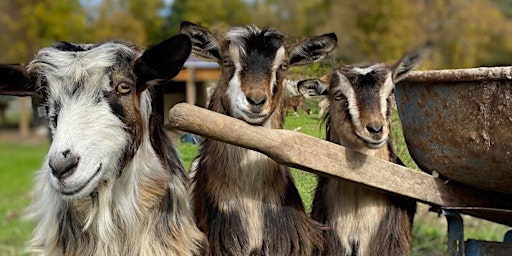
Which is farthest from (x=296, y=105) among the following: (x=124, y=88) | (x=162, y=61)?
(x=124, y=88)

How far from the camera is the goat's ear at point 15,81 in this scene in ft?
12.2

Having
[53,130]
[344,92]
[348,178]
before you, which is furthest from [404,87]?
[53,130]

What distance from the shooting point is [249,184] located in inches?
158

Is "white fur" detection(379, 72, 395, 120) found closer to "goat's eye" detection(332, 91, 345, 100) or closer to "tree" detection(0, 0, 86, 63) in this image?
"goat's eye" detection(332, 91, 345, 100)

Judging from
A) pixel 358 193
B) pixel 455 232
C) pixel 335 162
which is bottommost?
pixel 455 232

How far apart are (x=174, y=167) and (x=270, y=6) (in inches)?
814

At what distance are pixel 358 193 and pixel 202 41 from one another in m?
1.20

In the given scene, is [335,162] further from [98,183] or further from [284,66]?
[98,183]

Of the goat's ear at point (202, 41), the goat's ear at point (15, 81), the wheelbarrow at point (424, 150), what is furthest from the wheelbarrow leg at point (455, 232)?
the goat's ear at point (15, 81)

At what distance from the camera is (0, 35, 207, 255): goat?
336 cm

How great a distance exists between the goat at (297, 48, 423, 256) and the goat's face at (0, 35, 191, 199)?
951 millimetres

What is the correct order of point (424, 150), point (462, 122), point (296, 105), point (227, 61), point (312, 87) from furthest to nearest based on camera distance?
point (296, 105), point (312, 87), point (424, 150), point (227, 61), point (462, 122)

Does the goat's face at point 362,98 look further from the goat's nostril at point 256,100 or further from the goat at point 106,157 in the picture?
the goat at point 106,157

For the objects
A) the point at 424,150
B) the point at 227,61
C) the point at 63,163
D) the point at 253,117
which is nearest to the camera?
the point at 63,163
